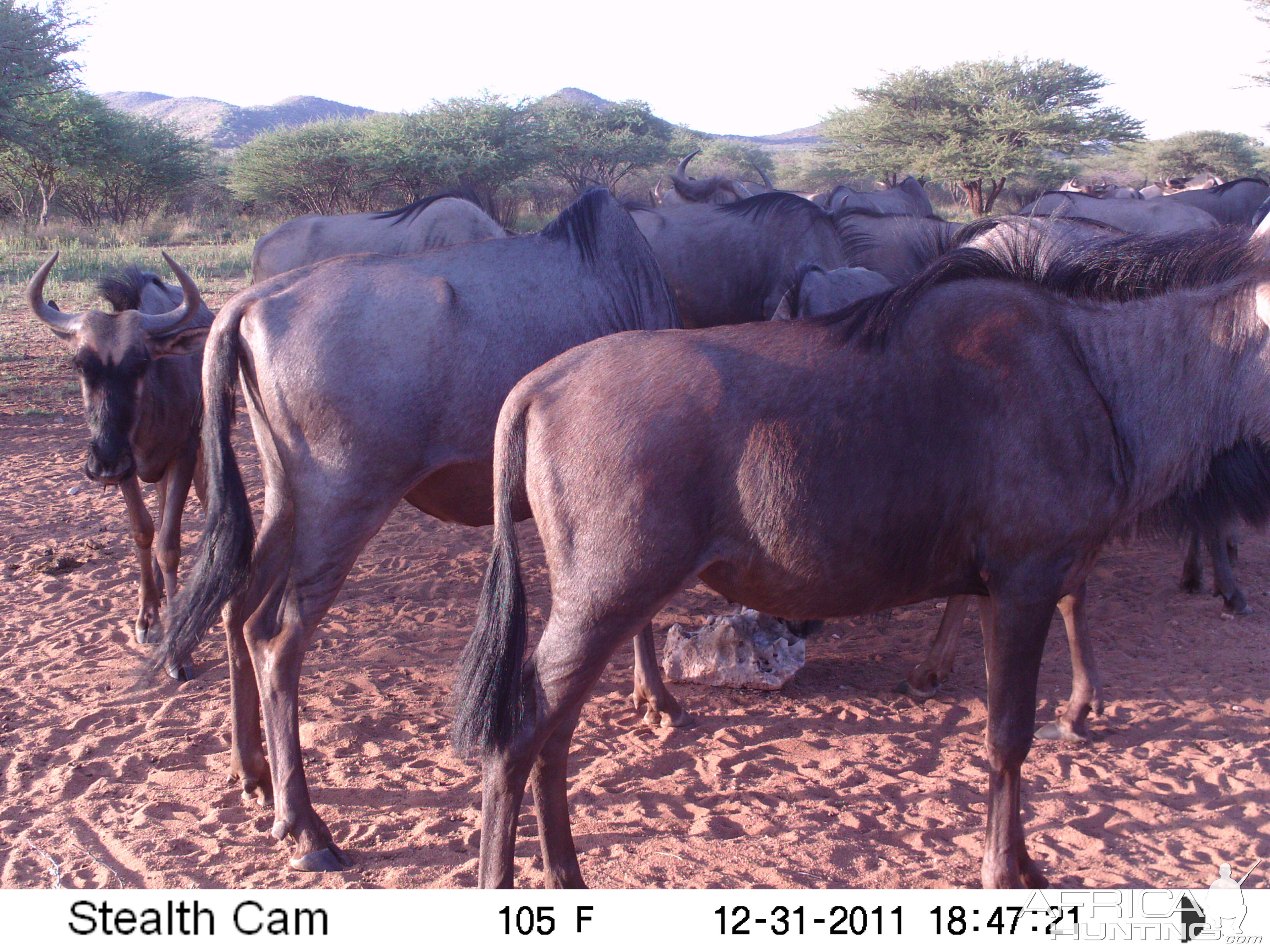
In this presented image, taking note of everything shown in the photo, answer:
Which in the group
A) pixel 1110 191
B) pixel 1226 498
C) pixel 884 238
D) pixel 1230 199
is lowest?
pixel 1226 498

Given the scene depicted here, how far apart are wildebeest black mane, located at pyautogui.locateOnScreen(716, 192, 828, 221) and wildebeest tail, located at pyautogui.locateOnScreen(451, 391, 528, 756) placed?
16.8ft

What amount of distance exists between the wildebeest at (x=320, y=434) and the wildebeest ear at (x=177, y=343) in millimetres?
1377

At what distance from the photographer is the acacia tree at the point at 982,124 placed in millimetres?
27109

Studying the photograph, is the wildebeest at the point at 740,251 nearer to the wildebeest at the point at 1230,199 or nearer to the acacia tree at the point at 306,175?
the wildebeest at the point at 1230,199

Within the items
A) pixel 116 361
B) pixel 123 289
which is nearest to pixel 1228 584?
pixel 116 361

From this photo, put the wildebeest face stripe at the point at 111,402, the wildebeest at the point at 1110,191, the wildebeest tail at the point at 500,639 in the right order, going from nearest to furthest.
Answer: the wildebeest tail at the point at 500,639
the wildebeest face stripe at the point at 111,402
the wildebeest at the point at 1110,191

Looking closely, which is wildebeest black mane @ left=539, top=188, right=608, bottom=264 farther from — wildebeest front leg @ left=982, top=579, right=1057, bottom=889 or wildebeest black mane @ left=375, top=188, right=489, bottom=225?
wildebeest black mane @ left=375, top=188, right=489, bottom=225

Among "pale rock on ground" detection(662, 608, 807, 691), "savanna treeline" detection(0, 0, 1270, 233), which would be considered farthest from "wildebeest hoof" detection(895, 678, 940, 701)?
"savanna treeline" detection(0, 0, 1270, 233)

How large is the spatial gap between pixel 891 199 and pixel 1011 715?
42.5 feet

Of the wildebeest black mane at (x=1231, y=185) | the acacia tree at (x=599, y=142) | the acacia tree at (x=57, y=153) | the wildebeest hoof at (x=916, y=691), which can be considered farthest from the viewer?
the acacia tree at (x=599, y=142)

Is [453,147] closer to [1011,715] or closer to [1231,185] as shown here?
[1231,185]

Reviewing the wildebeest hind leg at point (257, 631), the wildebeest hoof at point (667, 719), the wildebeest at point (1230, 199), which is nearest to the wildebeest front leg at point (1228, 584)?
the wildebeest hoof at point (667, 719)

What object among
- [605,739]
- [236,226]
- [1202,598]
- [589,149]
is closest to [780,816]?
[605,739]

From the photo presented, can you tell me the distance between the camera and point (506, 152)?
2745 centimetres
